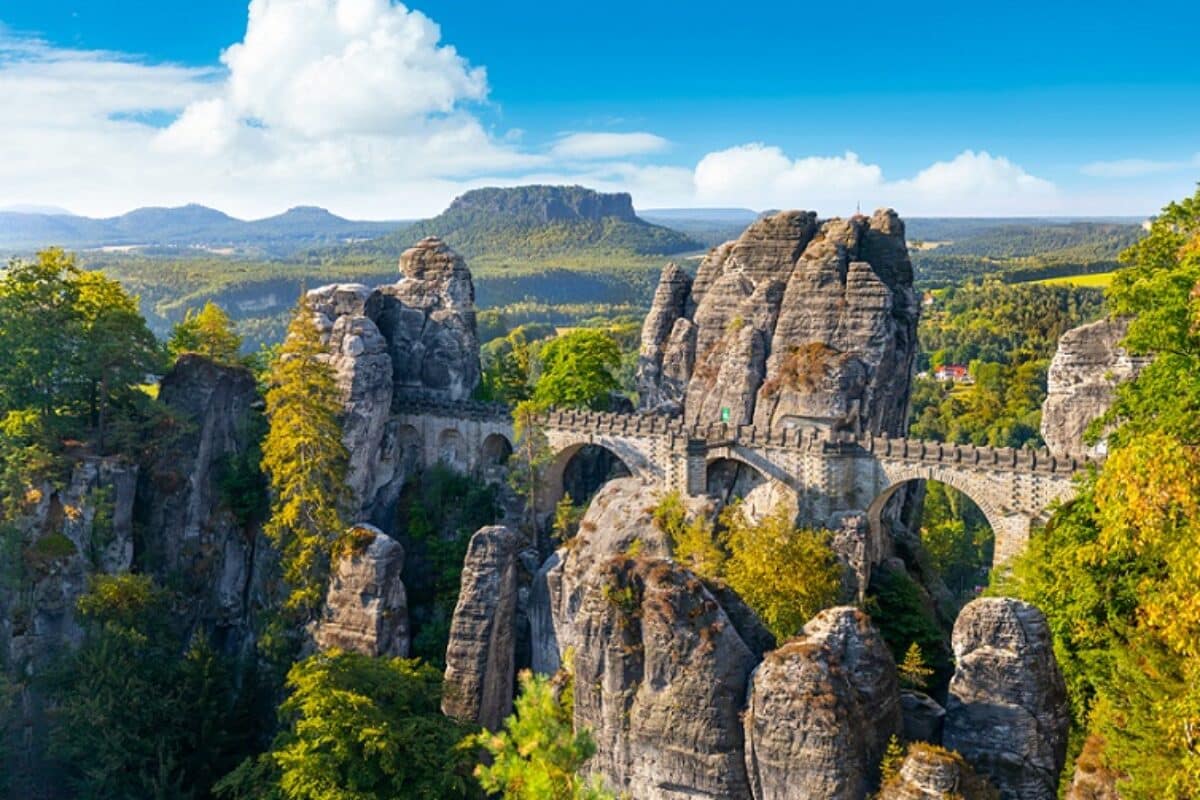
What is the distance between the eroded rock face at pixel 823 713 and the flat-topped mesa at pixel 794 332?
20.1 meters

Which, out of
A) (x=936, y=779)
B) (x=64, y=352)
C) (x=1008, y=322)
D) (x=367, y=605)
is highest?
(x=64, y=352)

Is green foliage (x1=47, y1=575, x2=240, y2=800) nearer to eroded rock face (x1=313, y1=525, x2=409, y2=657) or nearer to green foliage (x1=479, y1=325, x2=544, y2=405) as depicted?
eroded rock face (x1=313, y1=525, x2=409, y2=657)

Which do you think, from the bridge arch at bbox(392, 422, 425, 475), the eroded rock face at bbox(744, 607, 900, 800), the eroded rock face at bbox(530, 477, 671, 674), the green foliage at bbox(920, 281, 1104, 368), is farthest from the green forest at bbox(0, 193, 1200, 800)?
the green foliage at bbox(920, 281, 1104, 368)

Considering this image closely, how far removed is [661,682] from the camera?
63.6 feet

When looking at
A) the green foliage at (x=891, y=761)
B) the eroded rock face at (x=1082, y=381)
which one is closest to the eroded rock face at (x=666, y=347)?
the eroded rock face at (x=1082, y=381)

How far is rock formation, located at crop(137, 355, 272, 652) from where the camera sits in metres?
39.9

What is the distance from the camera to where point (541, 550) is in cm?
4116

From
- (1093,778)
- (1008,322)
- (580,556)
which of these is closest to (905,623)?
(580,556)

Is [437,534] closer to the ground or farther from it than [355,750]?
farther from it

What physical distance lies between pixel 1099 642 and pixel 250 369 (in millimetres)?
34606

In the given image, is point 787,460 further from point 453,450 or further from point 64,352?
point 64,352

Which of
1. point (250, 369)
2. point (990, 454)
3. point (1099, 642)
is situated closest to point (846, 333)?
point (990, 454)

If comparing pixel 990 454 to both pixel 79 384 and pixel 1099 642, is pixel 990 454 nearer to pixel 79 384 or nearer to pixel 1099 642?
pixel 1099 642

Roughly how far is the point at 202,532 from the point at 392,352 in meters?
11.6
